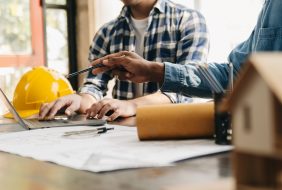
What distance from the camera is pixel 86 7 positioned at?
326cm

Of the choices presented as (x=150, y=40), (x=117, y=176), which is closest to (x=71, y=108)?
(x=150, y=40)

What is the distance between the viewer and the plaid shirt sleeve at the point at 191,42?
1.89 meters

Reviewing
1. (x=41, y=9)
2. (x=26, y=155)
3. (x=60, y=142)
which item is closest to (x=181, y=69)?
(x=60, y=142)

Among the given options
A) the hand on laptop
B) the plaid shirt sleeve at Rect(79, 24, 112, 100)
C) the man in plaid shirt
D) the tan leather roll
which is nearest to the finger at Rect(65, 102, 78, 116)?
the hand on laptop

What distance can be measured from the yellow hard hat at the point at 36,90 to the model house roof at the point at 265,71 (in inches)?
60.1

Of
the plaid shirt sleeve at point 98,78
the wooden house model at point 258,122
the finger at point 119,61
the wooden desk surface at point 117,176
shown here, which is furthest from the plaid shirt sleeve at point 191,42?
the wooden house model at point 258,122

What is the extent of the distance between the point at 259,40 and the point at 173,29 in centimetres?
76

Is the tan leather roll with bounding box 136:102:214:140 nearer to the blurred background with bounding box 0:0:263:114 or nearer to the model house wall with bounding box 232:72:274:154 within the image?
the model house wall with bounding box 232:72:274:154

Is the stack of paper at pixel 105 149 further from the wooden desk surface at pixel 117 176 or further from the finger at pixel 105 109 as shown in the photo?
the finger at pixel 105 109

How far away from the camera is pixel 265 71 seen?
275mm

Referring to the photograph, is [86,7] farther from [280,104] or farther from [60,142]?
[280,104]

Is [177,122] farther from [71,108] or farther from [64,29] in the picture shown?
[64,29]

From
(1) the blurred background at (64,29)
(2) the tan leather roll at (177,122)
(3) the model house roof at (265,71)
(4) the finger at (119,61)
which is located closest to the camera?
(3) the model house roof at (265,71)

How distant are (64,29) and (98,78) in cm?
139
